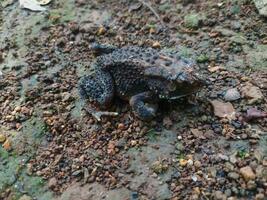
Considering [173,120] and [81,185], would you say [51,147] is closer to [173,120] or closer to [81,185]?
[81,185]

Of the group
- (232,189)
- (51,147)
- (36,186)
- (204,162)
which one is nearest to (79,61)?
(51,147)

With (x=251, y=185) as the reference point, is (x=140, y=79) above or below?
above

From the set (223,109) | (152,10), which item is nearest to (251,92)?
(223,109)

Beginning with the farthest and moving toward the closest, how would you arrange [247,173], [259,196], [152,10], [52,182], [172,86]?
[152,10] < [172,86] < [52,182] < [247,173] < [259,196]

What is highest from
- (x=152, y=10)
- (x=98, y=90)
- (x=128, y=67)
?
(x=128, y=67)

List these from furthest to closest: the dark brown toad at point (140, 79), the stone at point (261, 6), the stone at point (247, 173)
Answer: the stone at point (261, 6) → the dark brown toad at point (140, 79) → the stone at point (247, 173)

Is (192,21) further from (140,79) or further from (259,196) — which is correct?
(259,196)

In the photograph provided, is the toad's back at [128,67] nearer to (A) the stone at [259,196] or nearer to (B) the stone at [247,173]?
(B) the stone at [247,173]

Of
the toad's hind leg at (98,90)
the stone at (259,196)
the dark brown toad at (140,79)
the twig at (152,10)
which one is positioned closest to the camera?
the stone at (259,196)

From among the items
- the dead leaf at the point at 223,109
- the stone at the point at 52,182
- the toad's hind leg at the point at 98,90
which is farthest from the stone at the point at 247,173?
the stone at the point at 52,182
